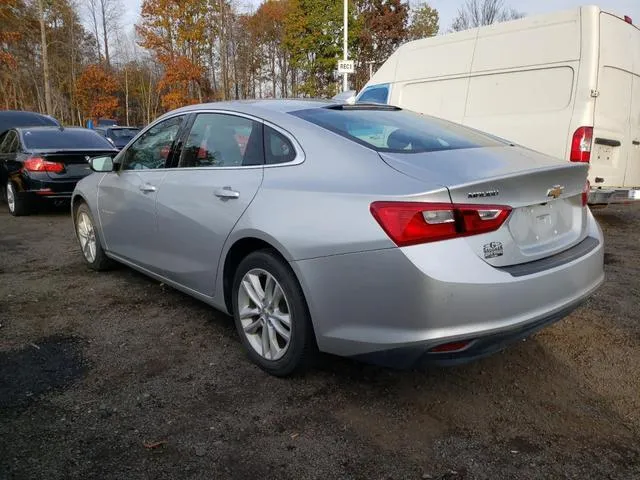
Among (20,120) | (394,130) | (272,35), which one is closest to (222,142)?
(394,130)

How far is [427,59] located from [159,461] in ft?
22.9

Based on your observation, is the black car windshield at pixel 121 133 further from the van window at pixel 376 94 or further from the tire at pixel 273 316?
the tire at pixel 273 316

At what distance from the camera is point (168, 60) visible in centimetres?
3409

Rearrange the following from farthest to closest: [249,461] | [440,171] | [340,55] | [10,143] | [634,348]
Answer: [340,55] < [10,143] < [634,348] < [440,171] < [249,461]

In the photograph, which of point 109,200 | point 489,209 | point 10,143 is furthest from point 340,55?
point 489,209

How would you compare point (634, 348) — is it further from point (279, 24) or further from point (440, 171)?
point (279, 24)

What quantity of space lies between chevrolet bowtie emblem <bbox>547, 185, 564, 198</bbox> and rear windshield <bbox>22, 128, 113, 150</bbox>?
7731 mm

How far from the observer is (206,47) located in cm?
3500

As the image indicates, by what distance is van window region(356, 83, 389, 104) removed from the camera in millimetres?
8469

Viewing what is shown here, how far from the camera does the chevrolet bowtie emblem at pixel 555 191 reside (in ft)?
8.25

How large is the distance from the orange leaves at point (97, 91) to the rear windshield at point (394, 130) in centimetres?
4416

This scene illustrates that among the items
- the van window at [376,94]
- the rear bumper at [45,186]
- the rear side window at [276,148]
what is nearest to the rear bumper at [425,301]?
the rear side window at [276,148]

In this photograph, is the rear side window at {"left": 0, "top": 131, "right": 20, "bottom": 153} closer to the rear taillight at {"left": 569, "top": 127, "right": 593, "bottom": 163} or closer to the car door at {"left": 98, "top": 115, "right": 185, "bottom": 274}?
the car door at {"left": 98, "top": 115, "right": 185, "bottom": 274}

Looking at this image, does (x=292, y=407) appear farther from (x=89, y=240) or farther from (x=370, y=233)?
(x=89, y=240)
